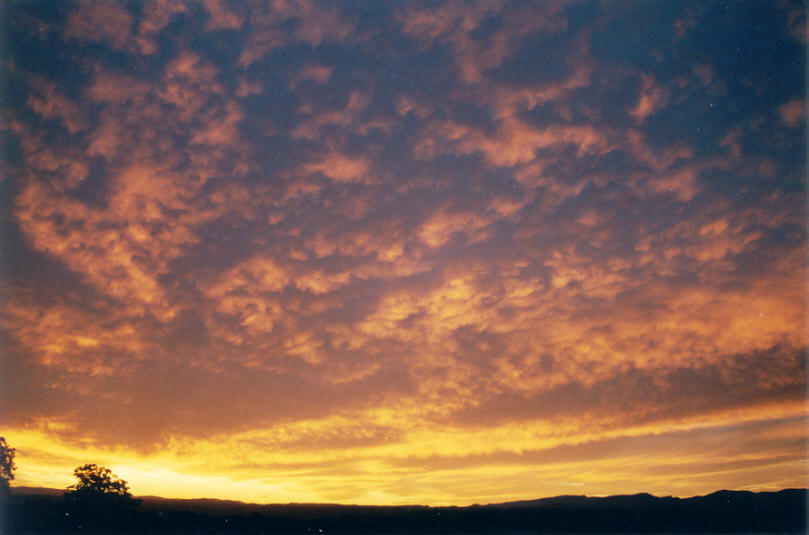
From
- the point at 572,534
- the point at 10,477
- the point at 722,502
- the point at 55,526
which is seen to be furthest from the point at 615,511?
the point at 10,477

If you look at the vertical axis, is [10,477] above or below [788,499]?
below

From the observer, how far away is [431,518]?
34.7m

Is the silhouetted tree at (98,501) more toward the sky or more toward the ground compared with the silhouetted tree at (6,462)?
more toward the ground

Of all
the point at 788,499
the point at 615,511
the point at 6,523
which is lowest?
the point at 615,511

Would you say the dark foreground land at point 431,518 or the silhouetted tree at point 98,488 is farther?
the silhouetted tree at point 98,488

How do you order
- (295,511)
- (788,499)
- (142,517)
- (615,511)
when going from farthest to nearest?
(142,517)
(615,511)
(295,511)
(788,499)

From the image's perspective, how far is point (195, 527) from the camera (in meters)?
34.0

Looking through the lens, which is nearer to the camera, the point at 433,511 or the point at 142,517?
the point at 433,511

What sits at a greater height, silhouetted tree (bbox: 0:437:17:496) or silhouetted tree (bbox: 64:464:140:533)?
silhouetted tree (bbox: 0:437:17:496)

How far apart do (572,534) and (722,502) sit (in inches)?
788

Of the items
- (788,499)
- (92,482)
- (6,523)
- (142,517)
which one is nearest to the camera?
(6,523)

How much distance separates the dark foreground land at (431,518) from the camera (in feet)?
104

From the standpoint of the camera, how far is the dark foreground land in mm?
31703

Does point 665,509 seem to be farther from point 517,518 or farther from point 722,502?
point 517,518
